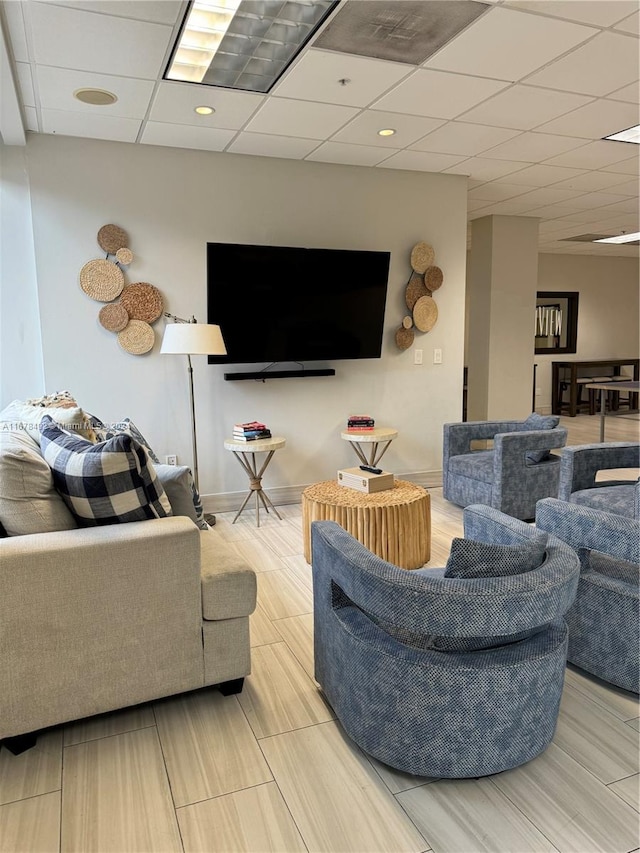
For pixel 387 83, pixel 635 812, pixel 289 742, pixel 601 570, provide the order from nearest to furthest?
pixel 635 812 → pixel 289 742 → pixel 601 570 → pixel 387 83

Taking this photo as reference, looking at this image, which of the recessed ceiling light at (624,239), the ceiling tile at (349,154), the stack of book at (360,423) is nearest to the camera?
the ceiling tile at (349,154)

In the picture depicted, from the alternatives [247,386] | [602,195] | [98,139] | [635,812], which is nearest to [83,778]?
[635,812]

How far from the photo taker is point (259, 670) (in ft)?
7.97

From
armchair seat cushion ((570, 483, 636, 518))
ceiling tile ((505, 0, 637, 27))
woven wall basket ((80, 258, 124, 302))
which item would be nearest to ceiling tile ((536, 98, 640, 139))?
ceiling tile ((505, 0, 637, 27))

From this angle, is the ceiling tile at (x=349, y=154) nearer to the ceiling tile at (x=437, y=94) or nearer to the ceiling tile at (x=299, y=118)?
the ceiling tile at (x=299, y=118)

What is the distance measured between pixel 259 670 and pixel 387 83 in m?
2.96

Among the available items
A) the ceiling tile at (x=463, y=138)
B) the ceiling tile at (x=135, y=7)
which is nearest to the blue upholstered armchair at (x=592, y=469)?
the ceiling tile at (x=463, y=138)

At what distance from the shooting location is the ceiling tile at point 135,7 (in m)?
2.38

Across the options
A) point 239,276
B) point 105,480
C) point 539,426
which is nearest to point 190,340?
point 239,276

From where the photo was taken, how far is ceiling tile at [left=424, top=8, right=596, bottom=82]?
2584 mm

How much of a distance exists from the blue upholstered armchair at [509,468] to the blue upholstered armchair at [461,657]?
2.30m

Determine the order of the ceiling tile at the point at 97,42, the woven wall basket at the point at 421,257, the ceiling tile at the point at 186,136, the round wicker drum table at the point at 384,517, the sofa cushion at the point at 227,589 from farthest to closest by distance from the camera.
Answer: the woven wall basket at the point at 421,257, the ceiling tile at the point at 186,136, the round wicker drum table at the point at 384,517, the ceiling tile at the point at 97,42, the sofa cushion at the point at 227,589

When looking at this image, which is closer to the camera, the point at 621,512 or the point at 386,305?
the point at 621,512

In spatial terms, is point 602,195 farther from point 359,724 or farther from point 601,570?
point 359,724
